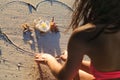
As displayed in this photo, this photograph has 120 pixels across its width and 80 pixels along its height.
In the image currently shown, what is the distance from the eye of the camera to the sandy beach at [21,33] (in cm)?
146

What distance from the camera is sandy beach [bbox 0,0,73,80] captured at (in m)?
1.46

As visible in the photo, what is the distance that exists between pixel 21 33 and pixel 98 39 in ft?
1.78

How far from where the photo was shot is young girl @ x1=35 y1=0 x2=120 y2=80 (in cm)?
98

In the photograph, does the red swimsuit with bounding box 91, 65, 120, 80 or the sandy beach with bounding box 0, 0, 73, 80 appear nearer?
the red swimsuit with bounding box 91, 65, 120, 80

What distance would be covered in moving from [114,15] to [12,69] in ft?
2.02

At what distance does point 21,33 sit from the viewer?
148 centimetres

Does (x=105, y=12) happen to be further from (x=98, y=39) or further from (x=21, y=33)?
(x=21, y=33)

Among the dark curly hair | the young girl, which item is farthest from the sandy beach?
the dark curly hair

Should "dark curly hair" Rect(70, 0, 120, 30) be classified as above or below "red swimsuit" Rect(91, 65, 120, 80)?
above

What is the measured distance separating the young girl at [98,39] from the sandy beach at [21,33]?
322 millimetres

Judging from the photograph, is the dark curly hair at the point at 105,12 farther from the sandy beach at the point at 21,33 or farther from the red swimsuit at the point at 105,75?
the sandy beach at the point at 21,33

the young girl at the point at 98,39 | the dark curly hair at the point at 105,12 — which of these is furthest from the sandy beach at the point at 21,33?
the dark curly hair at the point at 105,12

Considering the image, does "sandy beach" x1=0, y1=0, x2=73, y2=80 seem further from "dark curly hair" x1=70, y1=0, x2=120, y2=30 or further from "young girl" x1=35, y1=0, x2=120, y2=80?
"dark curly hair" x1=70, y1=0, x2=120, y2=30

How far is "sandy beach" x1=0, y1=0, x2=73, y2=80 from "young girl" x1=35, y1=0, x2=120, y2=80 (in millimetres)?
322
